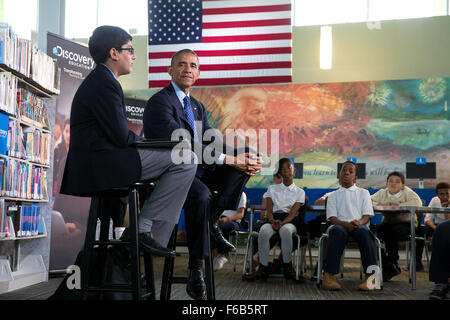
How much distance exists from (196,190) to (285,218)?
319cm

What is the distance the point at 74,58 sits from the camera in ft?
17.7

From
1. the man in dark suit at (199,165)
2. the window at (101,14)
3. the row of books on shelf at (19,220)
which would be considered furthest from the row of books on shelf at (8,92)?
the window at (101,14)

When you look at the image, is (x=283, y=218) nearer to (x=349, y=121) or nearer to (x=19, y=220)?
(x=19, y=220)

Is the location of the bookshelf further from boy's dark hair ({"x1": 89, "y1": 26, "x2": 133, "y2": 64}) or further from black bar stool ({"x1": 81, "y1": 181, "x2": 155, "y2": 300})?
black bar stool ({"x1": 81, "y1": 181, "x2": 155, "y2": 300})

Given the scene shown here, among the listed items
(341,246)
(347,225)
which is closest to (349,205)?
(347,225)

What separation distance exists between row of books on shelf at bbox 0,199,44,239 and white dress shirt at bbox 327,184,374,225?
111 inches

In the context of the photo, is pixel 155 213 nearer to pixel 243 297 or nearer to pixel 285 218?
pixel 243 297

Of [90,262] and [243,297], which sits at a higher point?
[90,262]

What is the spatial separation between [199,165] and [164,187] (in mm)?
351

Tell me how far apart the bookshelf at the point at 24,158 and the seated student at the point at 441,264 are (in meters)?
3.40

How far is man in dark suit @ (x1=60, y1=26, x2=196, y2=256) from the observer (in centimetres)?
201

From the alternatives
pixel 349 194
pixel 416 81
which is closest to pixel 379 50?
pixel 416 81

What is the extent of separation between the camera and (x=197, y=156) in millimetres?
2279

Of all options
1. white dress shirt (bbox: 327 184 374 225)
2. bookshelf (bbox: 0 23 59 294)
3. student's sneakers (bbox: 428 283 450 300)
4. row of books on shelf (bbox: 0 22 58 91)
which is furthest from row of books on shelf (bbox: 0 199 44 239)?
student's sneakers (bbox: 428 283 450 300)
